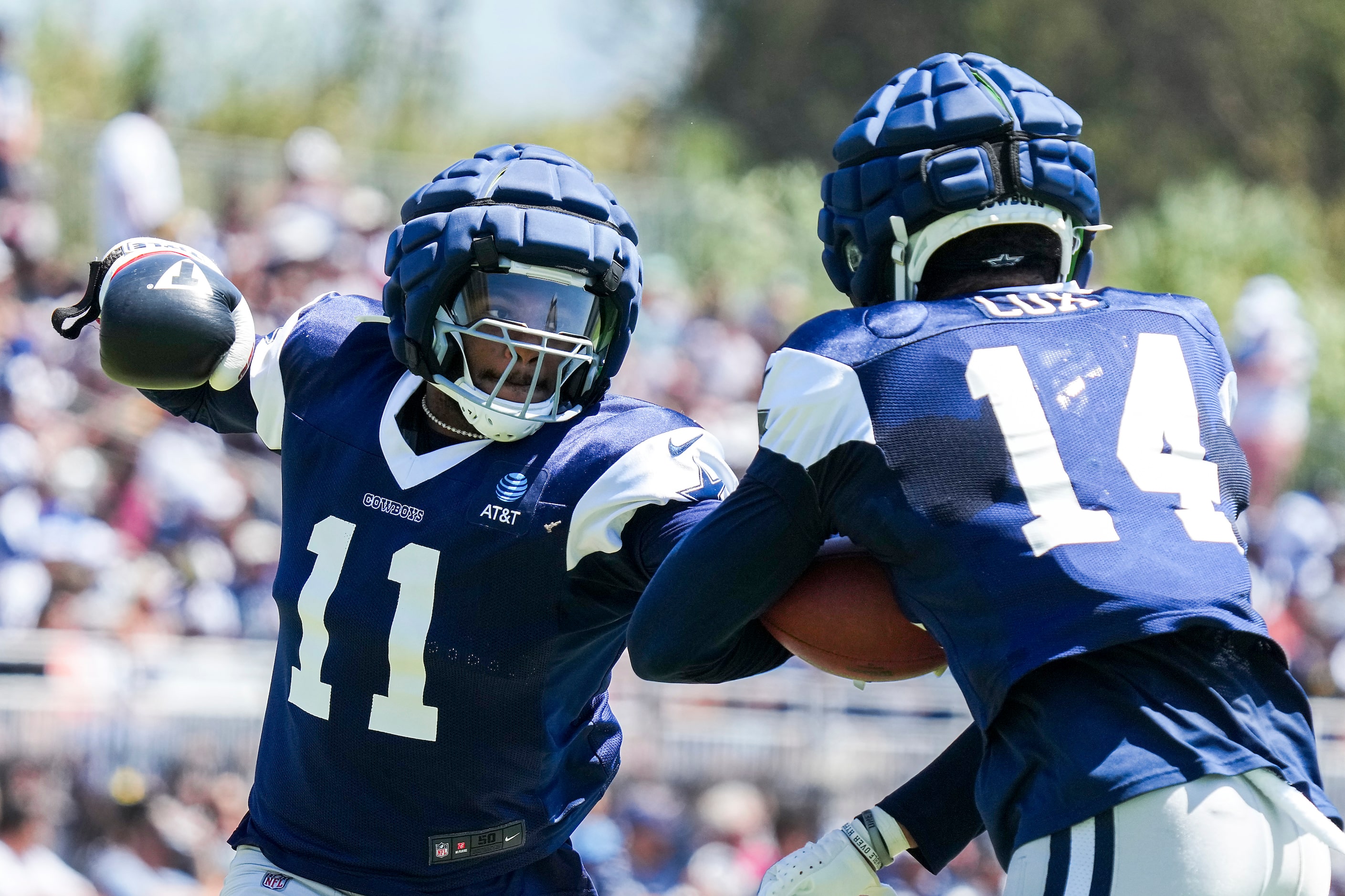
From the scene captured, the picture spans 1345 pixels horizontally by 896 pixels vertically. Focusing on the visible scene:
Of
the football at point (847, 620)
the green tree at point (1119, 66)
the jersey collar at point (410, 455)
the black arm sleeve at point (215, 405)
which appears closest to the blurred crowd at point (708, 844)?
the black arm sleeve at point (215, 405)

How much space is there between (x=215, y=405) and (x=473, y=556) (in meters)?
0.80

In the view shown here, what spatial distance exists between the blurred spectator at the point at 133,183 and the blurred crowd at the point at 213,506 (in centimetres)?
1

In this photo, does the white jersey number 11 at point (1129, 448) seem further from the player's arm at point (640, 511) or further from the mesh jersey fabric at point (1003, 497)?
the player's arm at point (640, 511)

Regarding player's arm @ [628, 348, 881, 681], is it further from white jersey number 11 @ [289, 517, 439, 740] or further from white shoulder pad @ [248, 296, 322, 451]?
white shoulder pad @ [248, 296, 322, 451]

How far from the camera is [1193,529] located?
2.04 metres

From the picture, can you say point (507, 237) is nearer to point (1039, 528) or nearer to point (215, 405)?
point (215, 405)

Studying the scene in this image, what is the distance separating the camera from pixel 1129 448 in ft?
6.72

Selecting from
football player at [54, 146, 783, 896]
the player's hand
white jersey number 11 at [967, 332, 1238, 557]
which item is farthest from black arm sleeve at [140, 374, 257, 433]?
white jersey number 11 at [967, 332, 1238, 557]

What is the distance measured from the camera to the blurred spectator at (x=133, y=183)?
28.6 feet

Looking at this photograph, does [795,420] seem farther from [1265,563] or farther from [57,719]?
[1265,563]

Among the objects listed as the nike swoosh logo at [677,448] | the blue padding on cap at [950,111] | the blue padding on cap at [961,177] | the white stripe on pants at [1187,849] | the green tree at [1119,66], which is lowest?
the white stripe on pants at [1187,849]

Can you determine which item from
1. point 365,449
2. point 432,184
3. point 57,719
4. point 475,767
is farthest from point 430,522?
point 57,719

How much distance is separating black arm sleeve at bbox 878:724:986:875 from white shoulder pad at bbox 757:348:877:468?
25.6 inches

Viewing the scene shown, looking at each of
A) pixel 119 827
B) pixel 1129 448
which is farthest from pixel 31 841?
pixel 1129 448
